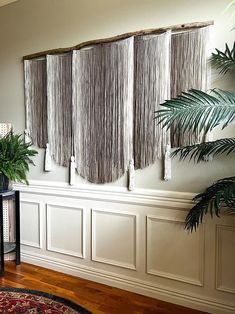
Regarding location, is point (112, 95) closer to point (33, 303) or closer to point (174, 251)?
point (174, 251)

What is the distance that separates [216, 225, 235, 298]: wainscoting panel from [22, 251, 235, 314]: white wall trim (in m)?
0.14

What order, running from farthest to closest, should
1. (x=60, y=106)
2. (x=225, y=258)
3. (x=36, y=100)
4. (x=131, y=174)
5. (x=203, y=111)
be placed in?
(x=36, y=100) < (x=60, y=106) < (x=131, y=174) < (x=225, y=258) < (x=203, y=111)

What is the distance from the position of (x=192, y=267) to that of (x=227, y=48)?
5.15ft

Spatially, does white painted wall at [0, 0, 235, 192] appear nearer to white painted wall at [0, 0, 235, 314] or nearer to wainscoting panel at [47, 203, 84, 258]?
white painted wall at [0, 0, 235, 314]

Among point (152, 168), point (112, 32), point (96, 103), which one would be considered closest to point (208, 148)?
point (152, 168)

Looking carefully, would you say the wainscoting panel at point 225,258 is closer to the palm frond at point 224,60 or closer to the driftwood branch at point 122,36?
the palm frond at point 224,60

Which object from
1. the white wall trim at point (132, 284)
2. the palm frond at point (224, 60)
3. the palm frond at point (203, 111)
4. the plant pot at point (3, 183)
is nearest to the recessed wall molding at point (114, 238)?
the white wall trim at point (132, 284)

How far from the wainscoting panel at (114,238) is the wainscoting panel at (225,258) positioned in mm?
673

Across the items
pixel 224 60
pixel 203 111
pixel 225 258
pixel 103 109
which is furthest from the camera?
pixel 103 109

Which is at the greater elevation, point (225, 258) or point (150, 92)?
point (150, 92)

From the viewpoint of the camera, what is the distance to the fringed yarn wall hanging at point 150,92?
90.4 inches

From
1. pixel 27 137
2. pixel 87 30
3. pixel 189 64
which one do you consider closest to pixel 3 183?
pixel 27 137

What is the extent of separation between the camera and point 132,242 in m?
2.51

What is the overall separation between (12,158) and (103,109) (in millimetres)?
991
